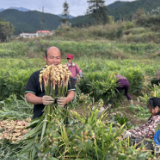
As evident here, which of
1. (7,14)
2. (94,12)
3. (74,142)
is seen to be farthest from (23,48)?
(7,14)

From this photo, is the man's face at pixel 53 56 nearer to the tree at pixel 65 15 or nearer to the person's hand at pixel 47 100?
the person's hand at pixel 47 100

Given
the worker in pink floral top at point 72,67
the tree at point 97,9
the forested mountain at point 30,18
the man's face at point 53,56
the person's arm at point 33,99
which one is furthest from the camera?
the forested mountain at point 30,18

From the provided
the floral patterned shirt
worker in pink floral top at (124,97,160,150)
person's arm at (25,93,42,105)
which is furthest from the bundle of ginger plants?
the floral patterned shirt

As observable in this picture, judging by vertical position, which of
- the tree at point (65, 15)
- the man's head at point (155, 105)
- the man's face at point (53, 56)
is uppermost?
the tree at point (65, 15)

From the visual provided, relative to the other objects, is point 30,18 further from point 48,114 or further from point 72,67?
point 48,114

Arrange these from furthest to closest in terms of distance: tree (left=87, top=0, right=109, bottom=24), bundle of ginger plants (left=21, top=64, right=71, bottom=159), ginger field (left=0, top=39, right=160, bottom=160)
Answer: tree (left=87, top=0, right=109, bottom=24) → bundle of ginger plants (left=21, top=64, right=71, bottom=159) → ginger field (left=0, top=39, right=160, bottom=160)

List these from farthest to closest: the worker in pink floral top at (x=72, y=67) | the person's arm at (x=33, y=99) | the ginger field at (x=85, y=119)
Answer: the worker in pink floral top at (x=72, y=67) → the person's arm at (x=33, y=99) → the ginger field at (x=85, y=119)

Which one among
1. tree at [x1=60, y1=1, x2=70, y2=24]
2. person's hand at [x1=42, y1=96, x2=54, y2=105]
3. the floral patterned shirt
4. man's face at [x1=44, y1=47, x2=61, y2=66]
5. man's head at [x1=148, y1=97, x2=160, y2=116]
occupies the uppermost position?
tree at [x1=60, y1=1, x2=70, y2=24]

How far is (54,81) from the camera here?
143 cm

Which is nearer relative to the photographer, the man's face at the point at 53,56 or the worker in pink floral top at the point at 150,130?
the worker in pink floral top at the point at 150,130

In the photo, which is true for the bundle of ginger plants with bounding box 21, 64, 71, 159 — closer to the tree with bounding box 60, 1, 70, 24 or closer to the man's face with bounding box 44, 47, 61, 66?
the man's face with bounding box 44, 47, 61, 66

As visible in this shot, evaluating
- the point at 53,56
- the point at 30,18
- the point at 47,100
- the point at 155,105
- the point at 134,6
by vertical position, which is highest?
the point at 30,18

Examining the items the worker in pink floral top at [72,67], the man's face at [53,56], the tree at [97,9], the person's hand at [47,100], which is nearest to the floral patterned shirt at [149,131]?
the person's hand at [47,100]

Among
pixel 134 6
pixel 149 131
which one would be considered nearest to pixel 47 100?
pixel 149 131
